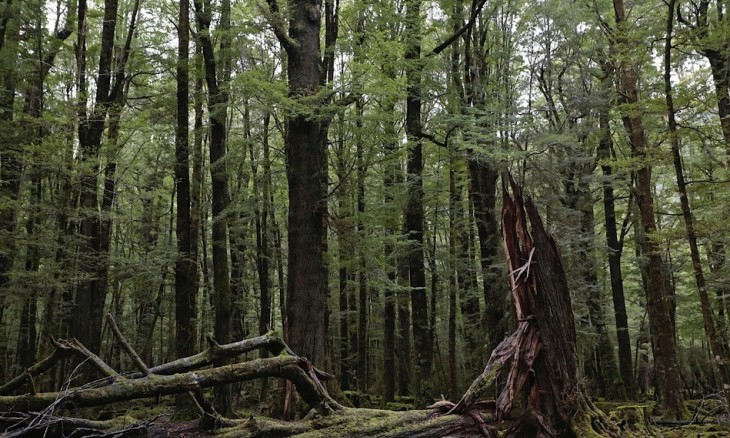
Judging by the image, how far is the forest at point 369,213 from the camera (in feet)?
16.9

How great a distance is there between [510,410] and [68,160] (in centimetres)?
1117

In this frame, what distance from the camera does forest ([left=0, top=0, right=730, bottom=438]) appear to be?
202 inches

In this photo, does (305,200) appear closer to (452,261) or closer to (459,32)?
(459,32)

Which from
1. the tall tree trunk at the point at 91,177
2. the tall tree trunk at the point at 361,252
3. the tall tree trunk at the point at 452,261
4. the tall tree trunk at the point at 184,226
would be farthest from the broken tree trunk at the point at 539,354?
the tall tree trunk at the point at 91,177

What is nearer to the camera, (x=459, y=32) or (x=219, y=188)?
(x=459, y=32)

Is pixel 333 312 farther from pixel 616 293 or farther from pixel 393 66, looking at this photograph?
pixel 393 66

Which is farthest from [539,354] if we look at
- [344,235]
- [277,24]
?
[277,24]

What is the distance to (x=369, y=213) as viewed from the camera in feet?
46.3

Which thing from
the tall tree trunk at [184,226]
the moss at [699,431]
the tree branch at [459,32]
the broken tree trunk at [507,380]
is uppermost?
the tree branch at [459,32]

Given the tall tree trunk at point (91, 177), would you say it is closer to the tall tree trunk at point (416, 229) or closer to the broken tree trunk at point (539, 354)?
the tall tree trunk at point (416, 229)

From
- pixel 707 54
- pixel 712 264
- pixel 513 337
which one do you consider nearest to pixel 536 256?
pixel 513 337

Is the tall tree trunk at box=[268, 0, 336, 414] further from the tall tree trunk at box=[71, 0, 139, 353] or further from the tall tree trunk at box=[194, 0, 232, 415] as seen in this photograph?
the tall tree trunk at box=[71, 0, 139, 353]

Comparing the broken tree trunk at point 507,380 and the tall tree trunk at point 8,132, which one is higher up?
the tall tree trunk at point 8,132

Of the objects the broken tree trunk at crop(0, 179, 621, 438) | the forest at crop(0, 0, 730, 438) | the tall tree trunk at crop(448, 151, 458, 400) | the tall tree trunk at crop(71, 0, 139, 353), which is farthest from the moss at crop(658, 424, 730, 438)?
the tall tree trunk at crop(71, 0, 139, 353)
